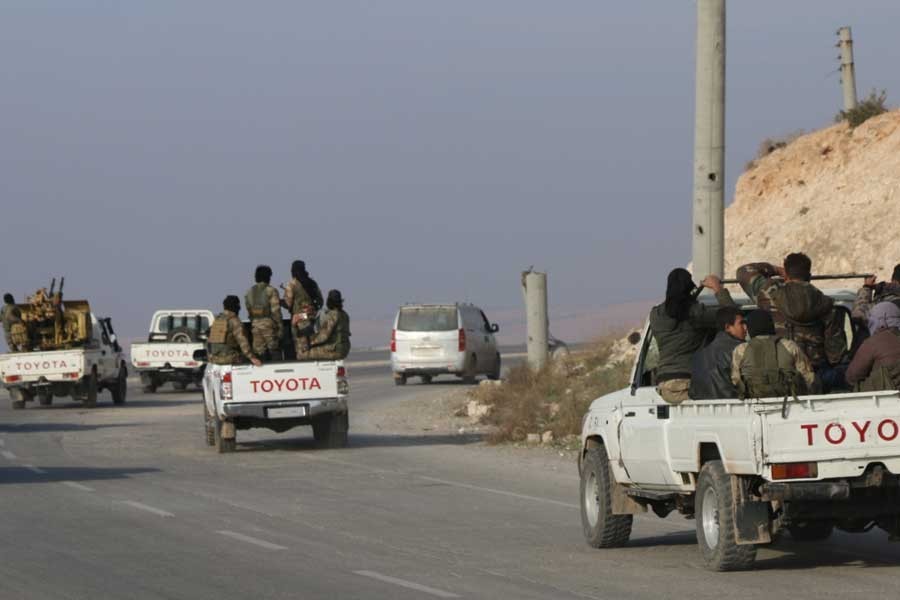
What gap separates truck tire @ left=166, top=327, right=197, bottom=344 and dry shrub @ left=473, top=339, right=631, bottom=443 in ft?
41.8

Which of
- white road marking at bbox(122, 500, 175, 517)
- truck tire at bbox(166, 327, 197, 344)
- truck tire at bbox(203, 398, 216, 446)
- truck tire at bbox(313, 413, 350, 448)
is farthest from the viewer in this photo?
truck tire at bbox(166, 327, 197, 344)

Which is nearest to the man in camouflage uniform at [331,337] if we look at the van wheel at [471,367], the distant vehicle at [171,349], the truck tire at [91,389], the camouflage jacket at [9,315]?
the truck tire at [91,389]

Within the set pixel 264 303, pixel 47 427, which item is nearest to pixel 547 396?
pixel 264 303

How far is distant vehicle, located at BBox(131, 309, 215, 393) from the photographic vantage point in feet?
171

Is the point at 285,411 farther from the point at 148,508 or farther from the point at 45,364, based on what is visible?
the point at 45,364

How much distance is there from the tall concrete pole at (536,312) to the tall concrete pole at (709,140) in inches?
706

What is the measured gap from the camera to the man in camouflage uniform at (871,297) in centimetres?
1553

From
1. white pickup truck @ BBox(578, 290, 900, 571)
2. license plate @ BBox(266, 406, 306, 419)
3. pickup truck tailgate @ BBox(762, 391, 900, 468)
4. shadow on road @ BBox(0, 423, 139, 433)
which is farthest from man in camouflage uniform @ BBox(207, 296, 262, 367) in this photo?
pickup truck tailgate @ BBox(762, 391, 900, 468)

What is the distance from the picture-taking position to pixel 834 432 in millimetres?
12758

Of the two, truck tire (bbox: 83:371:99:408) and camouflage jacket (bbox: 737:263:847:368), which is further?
truck tire (bbox: 83:371:99:408)

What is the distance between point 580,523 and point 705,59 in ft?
23.2

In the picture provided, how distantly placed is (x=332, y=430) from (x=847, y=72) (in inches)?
1068

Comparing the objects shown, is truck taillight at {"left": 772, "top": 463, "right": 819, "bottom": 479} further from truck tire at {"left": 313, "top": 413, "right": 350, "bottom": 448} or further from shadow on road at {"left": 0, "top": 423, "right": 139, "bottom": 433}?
shadow on road at {"left": 0, "top": 423, "right": 139, "bottom": 433}

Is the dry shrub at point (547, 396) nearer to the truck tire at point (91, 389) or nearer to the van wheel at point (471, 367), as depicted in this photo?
the van wheel at point (471, 367)
